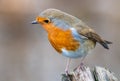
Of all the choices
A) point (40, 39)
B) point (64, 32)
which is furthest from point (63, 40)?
point (40, 39)

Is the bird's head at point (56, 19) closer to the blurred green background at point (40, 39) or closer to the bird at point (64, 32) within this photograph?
the bird at point (64, 32)

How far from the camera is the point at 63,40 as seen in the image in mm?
5227

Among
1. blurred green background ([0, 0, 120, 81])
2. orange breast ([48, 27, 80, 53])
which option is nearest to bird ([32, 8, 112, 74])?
orange breast ([48, 27, 80, 53])

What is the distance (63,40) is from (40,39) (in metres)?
3.45

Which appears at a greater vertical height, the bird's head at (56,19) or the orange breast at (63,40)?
the bird's head at (56,19)

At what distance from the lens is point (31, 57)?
328 inches

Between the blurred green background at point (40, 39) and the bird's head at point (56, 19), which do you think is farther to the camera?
the blurred green background at point (40, 39)

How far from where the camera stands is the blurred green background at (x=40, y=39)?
797 cm

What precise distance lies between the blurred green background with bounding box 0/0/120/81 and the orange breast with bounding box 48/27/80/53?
2.39 meters

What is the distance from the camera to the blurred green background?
26.1 ft

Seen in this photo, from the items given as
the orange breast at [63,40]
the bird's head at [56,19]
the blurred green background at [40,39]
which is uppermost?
the bird's head at [56,19]

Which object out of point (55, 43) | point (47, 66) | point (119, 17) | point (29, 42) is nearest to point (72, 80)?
point (55, 43)

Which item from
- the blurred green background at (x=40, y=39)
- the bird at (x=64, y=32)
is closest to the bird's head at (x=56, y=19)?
the bird at (x=64, y=32)

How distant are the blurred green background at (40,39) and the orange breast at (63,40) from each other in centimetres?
239
